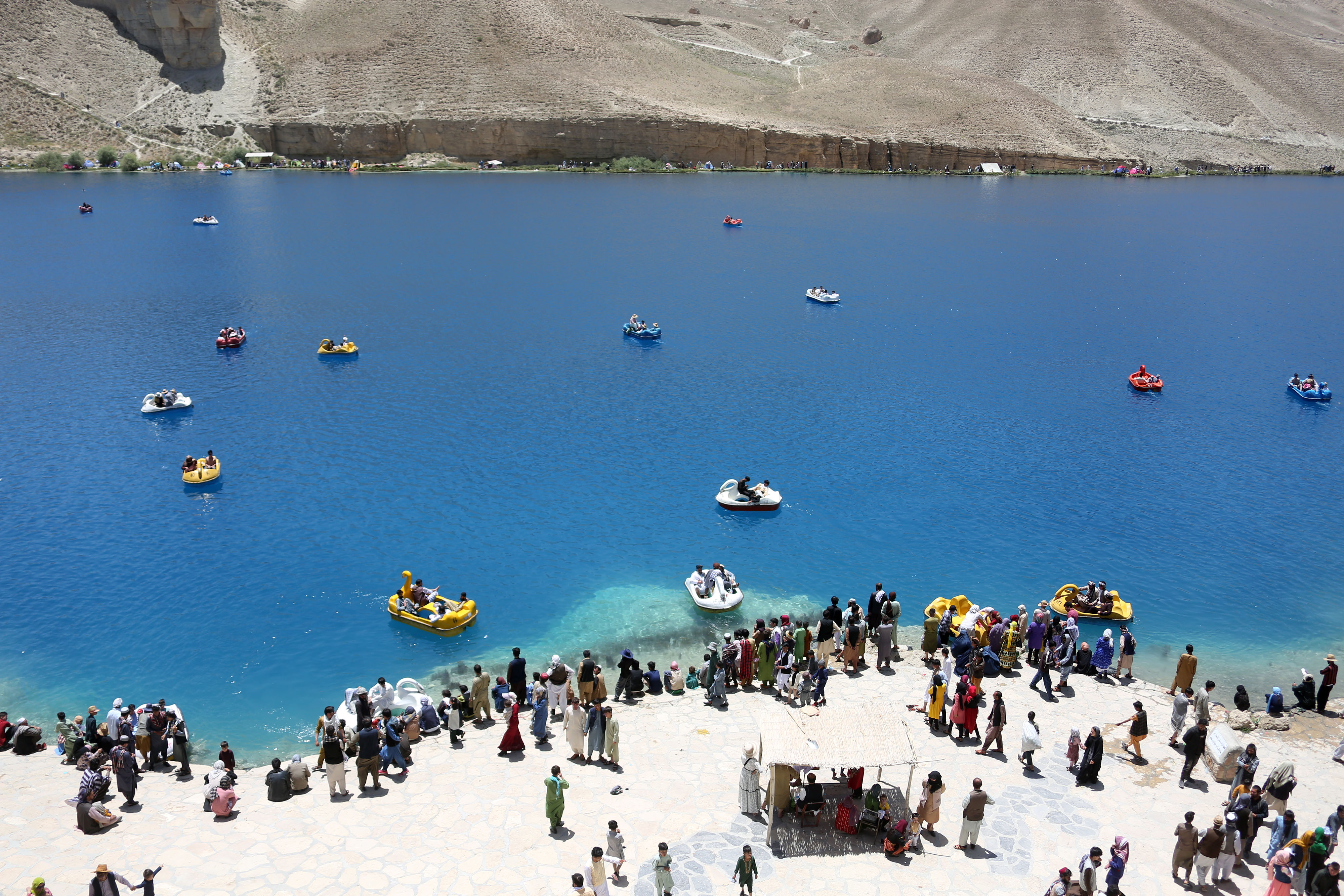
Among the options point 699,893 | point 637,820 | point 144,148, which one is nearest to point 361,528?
point 637,820

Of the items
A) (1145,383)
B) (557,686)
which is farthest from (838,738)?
(1145,383)

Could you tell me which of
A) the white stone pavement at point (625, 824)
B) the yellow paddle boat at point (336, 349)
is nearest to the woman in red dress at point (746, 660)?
A: the white stone pavement at point (625, 824)

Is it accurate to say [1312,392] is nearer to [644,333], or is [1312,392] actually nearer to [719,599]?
[644,333]

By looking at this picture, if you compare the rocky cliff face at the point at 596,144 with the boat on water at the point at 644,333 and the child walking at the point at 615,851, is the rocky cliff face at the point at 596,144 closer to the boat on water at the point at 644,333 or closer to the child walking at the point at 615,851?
the boat on water at the point at 644,333

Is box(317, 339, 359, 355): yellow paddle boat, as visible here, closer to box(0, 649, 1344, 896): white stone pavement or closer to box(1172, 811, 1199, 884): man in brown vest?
box(0, 649, 1344, 896): white stone pavement

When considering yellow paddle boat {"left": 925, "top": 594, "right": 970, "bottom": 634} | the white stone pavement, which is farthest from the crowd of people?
the white stone pavement

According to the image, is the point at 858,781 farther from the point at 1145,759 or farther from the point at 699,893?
the point at 1145,759
